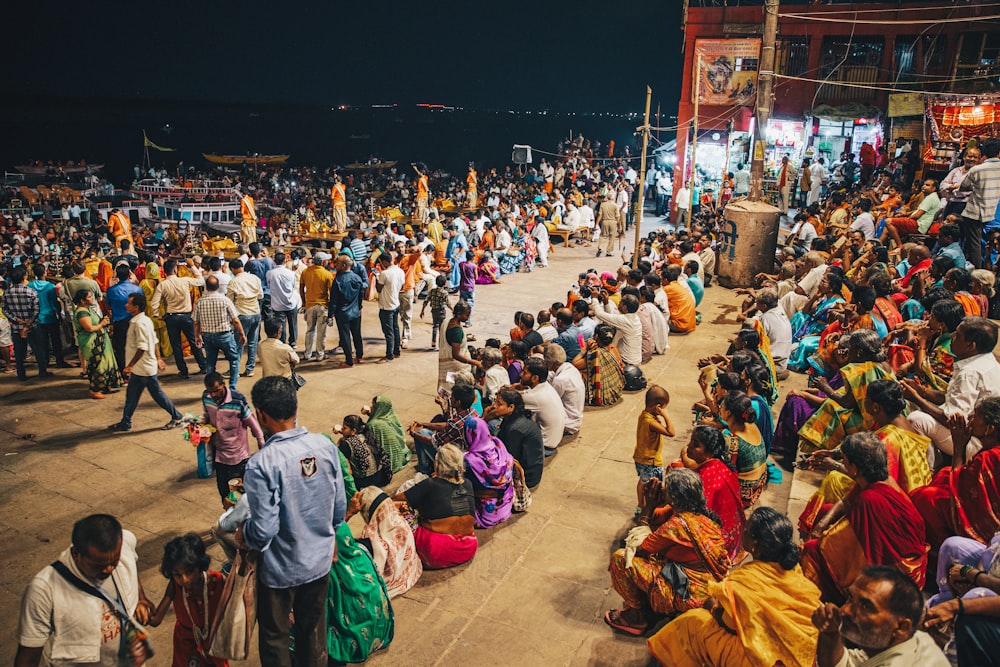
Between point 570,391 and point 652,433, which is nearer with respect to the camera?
point 652,433

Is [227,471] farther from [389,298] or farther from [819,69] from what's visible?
[819,69]

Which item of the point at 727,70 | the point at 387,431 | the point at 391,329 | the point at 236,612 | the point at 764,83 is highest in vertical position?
the point at 727,70

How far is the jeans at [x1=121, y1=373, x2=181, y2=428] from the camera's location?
24.3 ft

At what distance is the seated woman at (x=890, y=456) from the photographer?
4418mm

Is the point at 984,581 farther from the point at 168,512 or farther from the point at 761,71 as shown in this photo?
the point at 761,71

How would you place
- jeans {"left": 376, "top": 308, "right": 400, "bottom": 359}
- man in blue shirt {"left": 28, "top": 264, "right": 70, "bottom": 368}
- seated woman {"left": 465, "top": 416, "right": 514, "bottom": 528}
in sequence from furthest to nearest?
Answer: jeans {"left": 376, "top": 308, "right": 400, "bottom": 359}, man in blue shirt {"left": 28, "top": 264, "right": 70, "bottom": 368}, seated woman {"left": 465, "top": 416, "right": 514, "bottom": 528}

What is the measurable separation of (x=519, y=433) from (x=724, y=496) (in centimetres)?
188

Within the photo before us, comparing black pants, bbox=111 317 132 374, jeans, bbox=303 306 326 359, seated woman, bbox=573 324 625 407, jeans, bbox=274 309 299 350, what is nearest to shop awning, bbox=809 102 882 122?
seated woman, bbox=573 324 625 407

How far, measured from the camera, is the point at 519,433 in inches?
229

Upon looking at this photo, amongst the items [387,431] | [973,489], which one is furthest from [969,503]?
[387,431]

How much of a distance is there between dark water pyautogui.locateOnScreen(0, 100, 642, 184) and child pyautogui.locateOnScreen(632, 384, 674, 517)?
55664 millimetres

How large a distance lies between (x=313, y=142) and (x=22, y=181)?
2372 inches

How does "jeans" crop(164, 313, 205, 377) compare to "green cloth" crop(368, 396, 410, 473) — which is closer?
"green cloth" crop(368, 396, 410, 473)

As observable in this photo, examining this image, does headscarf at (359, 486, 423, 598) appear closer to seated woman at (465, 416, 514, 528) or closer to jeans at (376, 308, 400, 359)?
seated woman at (465, 416, 514, 528)
